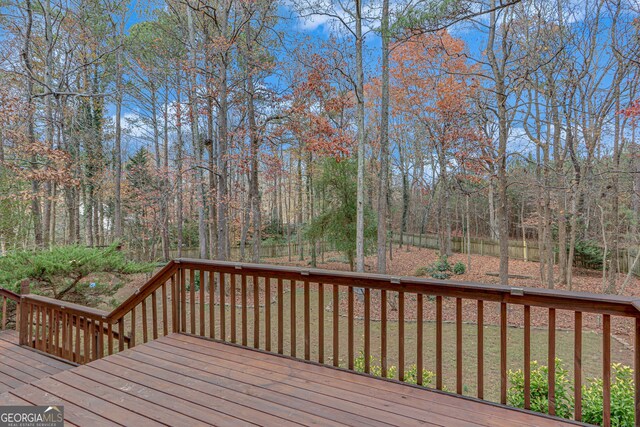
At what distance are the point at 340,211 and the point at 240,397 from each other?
10357mm

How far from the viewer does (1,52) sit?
8227 mm

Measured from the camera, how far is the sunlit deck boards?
3.40 metres

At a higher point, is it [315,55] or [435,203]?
[315,55]

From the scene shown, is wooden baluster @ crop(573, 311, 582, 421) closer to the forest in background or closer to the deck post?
the forest in background

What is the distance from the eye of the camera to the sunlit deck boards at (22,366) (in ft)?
11.1

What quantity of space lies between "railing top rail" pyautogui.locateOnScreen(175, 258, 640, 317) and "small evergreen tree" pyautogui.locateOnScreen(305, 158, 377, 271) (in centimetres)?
938

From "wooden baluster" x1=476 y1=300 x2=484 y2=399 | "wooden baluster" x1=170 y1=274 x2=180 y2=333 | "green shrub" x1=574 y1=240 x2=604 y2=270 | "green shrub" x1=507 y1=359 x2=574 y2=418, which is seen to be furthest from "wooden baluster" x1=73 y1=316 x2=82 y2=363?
"green shrub" x1=574 y1=240 x2=604 y2=270

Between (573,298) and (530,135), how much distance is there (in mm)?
9767

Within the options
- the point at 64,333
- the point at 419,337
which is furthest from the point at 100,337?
the point at 419,337

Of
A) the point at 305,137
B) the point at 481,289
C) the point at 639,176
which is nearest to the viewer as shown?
the point at 481,289

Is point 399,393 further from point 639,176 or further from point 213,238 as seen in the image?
point 213,238

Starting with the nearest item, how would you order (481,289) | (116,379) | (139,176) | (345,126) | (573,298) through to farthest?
(573,298), (481,289), (116,379), (345,126), (139,176)

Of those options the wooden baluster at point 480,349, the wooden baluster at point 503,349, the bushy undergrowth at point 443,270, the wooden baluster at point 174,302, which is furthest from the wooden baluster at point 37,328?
the bushy undergrowth at point 443,270

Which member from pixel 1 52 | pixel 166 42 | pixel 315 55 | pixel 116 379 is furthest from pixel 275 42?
pixel 116 379
